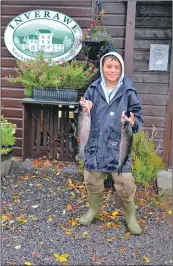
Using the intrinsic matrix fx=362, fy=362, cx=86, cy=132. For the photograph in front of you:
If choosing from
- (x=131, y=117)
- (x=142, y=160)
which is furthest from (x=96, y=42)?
(x=131, y=117)

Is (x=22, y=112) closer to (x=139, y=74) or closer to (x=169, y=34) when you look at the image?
(x=139, y=74)

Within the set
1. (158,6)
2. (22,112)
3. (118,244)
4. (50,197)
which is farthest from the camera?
(22,112)

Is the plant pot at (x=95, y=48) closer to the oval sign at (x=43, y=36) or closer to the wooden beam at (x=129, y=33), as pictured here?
the oval sign at (x=43, y=36)

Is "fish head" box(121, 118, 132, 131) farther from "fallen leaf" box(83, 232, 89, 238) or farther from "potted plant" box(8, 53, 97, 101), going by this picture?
"potted plant" box(8, 53, 97, 101)

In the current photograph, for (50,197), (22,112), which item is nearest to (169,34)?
(22,112)

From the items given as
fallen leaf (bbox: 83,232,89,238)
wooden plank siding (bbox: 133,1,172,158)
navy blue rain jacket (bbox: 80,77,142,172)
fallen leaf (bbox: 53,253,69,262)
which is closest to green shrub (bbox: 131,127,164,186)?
wooden plank siding (bbox: 133,1,172,158)

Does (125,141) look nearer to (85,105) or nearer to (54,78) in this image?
(85,105)

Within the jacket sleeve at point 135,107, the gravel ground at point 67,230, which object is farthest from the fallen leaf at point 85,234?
the jacket sleeve at point 135,107

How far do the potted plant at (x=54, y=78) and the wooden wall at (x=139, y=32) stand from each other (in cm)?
64

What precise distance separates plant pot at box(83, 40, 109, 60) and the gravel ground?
1944 millimetres

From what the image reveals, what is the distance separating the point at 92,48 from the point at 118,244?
2932 mm

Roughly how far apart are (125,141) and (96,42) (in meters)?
2.27

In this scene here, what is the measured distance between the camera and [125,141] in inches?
137

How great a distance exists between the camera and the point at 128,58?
4617 mm
